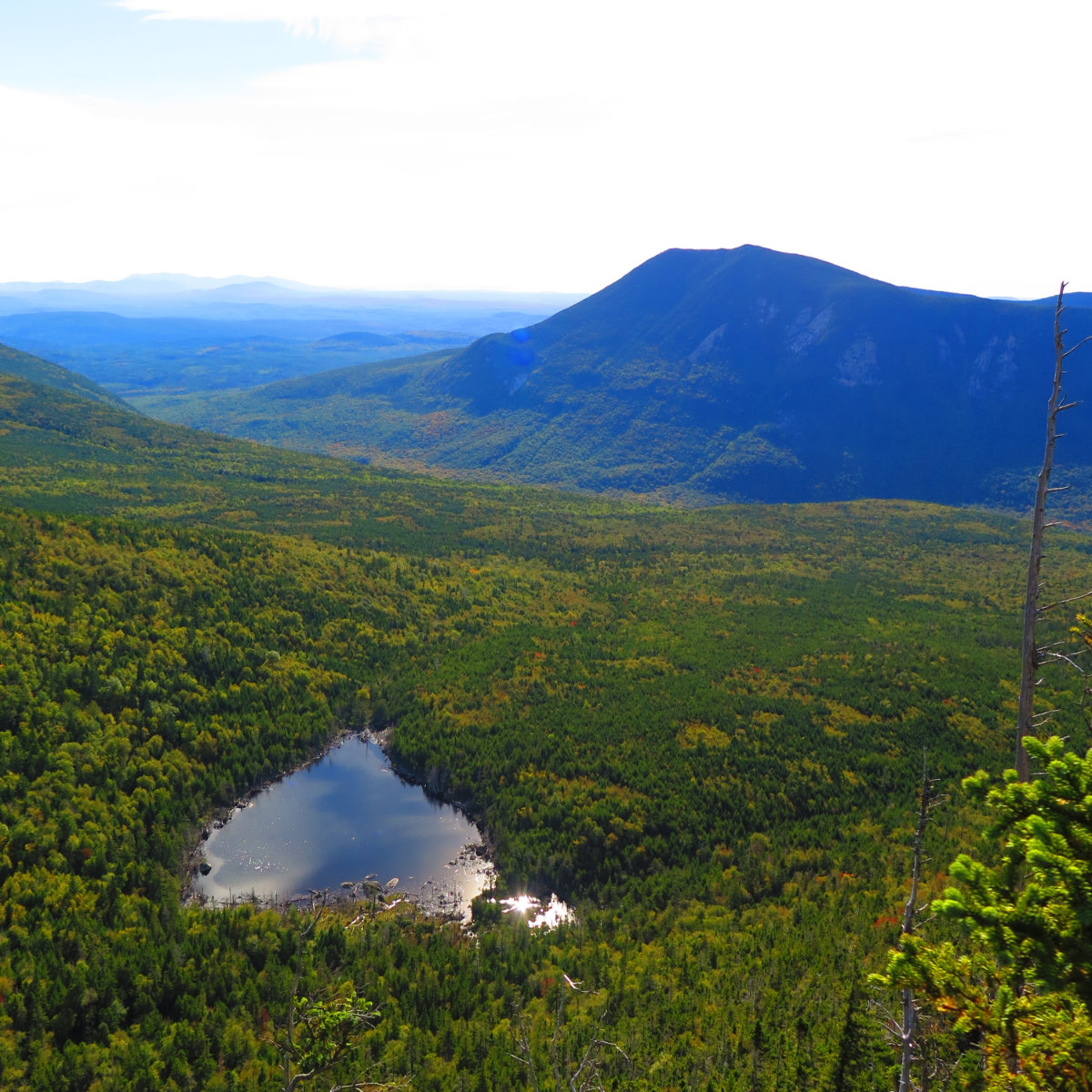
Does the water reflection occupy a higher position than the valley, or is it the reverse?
the valley

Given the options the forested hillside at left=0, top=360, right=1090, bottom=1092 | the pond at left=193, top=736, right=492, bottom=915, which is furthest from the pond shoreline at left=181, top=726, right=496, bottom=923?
the forested hillside at left=0, top=360, right=1090, bottom=1092

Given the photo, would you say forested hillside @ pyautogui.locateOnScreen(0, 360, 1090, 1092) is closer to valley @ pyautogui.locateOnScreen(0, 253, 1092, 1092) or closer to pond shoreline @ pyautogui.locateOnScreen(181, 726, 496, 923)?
valley @ pyautogui.locateOnScreen(0, 253, 1092, 1092)

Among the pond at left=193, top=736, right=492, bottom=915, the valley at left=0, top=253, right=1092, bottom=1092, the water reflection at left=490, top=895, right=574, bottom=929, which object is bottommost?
the pond at left=193, top=736, right=492, bottom=915

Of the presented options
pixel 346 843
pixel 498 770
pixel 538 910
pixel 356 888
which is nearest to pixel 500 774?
pixel 498 770

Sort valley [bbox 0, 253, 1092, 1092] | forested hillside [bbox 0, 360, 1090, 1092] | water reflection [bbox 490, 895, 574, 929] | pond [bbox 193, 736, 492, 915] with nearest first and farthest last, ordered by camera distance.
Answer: valley [bbox 0, 253, 1092, 1092] → forested hillside [bbox 0, 360, 1090, 1092] → water reflection [bbox 490, 895, 574, 929] → pond [bbox 193, 736, 492, 915]

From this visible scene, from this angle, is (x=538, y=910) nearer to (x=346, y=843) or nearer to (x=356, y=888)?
(x=356, y=888)

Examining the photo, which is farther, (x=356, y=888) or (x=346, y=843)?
(x=346, y=843)

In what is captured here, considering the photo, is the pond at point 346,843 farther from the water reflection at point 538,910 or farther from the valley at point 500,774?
the water reflection at point 538,910
